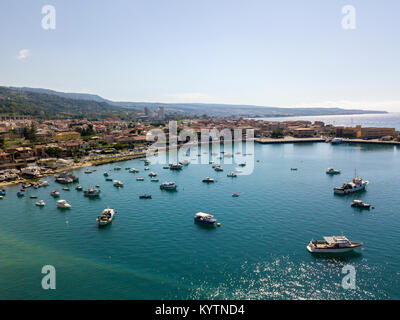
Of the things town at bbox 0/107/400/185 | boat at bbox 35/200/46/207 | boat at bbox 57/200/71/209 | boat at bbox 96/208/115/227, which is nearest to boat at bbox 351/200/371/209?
boat at bbox 96/208/115/227

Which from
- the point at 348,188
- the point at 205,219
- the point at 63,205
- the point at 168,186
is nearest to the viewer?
the point at 205,219

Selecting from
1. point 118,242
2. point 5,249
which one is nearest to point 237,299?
point 118,242

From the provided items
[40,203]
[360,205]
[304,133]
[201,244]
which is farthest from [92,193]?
[304,133]

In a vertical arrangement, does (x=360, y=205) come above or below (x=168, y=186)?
below

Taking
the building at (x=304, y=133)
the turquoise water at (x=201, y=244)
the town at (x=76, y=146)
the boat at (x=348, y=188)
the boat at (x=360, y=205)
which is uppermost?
the building at (x=304, y=133)

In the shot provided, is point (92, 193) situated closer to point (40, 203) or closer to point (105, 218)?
point (40, 203)

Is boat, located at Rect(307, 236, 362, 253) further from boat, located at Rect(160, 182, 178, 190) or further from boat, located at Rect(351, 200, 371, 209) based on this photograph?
boat, located at Rect(160, 182, 178, 190)

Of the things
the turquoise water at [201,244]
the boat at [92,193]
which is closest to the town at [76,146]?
the turquoise water at [201,244]

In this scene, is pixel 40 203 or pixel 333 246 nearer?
pixel 333 246

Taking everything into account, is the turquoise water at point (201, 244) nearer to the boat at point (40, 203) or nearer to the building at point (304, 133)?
the boat at point (40, 203)
